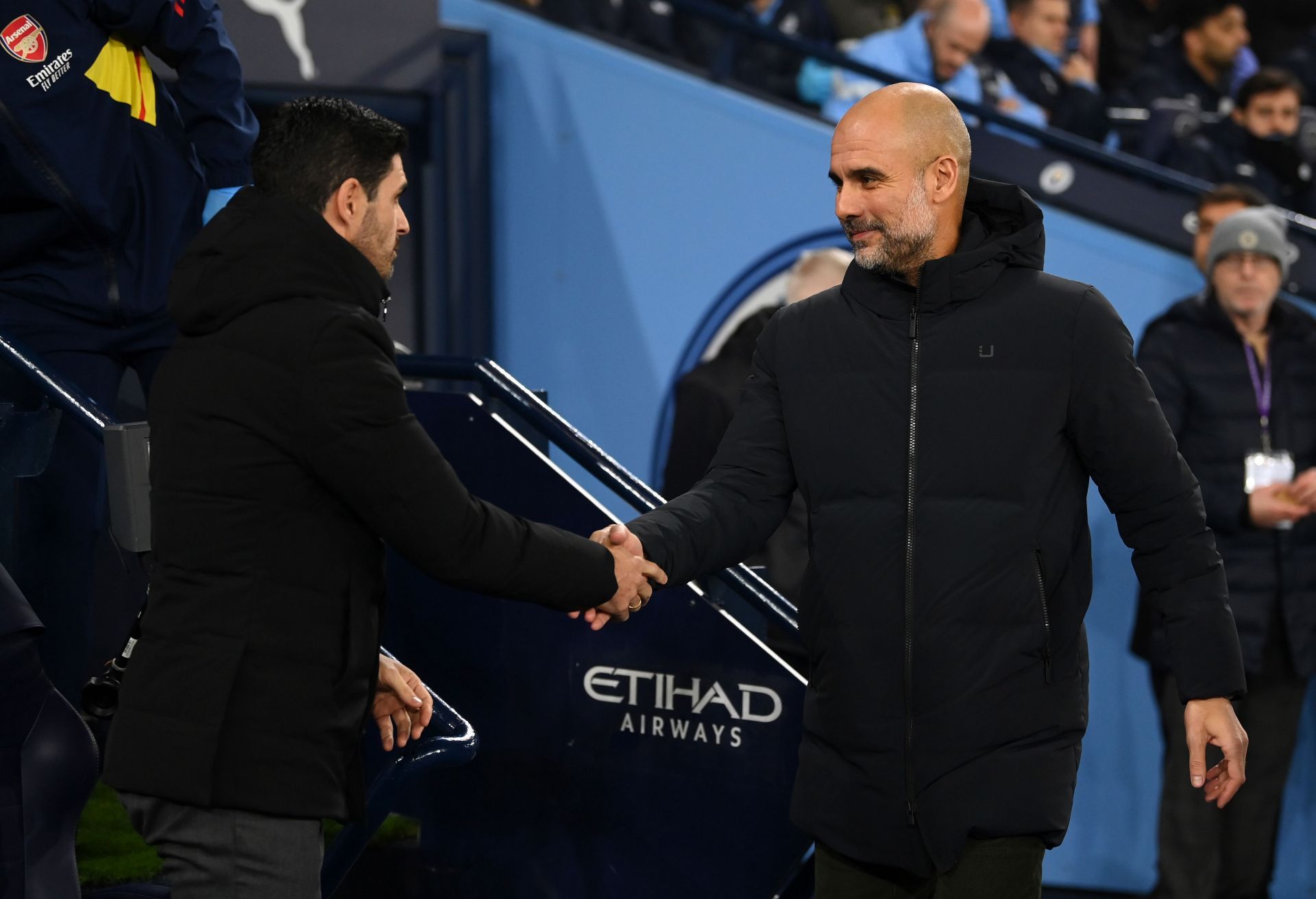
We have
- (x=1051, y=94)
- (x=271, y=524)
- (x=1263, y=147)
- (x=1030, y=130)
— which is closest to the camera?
(x=271, y=524)

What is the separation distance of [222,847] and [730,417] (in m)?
2.56

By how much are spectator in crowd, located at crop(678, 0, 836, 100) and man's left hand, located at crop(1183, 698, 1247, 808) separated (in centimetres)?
517

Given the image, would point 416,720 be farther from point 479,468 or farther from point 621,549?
point 479,468

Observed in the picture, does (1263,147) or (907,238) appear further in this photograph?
(1263,147)

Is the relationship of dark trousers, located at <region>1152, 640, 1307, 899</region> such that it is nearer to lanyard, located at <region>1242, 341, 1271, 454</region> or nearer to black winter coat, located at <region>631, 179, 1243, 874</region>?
lanyard, located at <region>1242, 341, 1271, 454</region>

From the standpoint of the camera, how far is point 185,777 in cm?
224

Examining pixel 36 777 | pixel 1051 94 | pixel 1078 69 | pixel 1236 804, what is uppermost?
pixel 1078 69

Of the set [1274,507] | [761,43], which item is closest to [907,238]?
[1274,507]

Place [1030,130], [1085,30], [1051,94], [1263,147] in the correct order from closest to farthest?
[1030,130] < [1263,147] < [1051,94] < [1085,30]

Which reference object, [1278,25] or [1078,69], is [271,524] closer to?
[1078,69]

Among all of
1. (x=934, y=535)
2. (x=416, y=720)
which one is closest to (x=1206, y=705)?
(x=934, y=535)

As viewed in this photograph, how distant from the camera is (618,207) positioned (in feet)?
25.3

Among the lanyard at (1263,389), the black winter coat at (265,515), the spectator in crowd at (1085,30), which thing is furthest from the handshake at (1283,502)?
the spectator in crowd at (1085,30)

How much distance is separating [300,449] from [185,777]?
48cm
